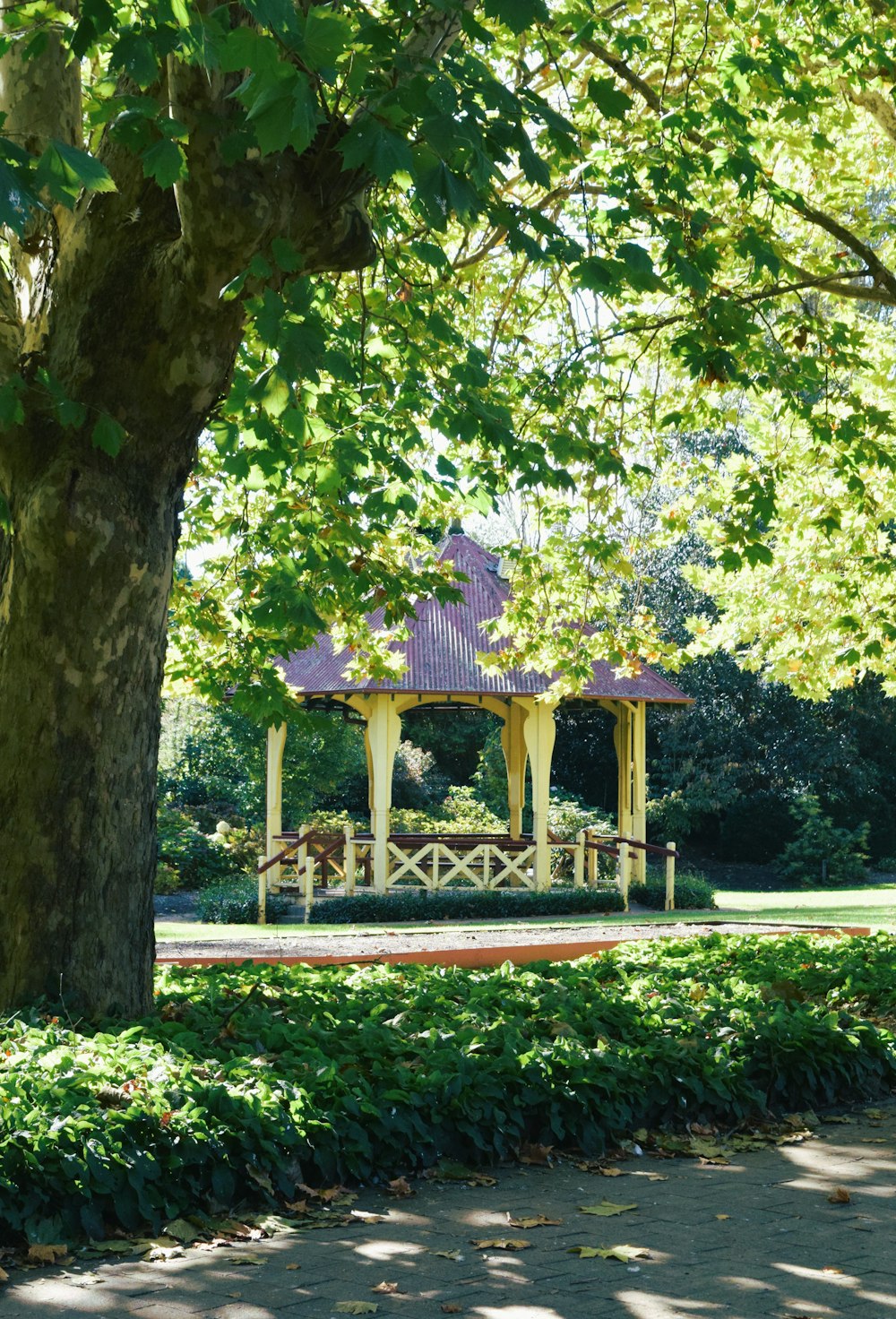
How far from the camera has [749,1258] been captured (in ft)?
14.4

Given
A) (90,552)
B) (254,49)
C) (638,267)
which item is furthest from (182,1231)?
(638,267)

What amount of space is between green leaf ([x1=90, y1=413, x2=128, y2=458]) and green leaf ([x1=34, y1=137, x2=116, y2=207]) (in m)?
2.23

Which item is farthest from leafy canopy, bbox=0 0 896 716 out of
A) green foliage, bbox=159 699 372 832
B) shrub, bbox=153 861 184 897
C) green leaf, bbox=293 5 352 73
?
green foliage, bbox=159 699 372 832

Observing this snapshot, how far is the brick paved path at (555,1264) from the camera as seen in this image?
153 inches

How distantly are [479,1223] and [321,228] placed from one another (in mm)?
4389

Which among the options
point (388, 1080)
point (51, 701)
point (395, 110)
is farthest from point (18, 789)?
point (395, 110)

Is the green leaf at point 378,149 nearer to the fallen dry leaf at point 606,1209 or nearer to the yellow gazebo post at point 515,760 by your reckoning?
the fallen dry leaf at point 606,1209

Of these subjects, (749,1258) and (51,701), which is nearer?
(749,1258)

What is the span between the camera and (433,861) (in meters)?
21.3

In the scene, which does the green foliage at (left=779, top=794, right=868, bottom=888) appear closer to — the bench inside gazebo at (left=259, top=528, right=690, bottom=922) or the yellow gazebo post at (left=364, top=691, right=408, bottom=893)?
the bench inside gazebo at (left=259, top=528, right=690, bottom=922)

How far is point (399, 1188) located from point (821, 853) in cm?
3052

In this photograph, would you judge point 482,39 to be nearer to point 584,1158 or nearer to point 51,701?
point 51,701

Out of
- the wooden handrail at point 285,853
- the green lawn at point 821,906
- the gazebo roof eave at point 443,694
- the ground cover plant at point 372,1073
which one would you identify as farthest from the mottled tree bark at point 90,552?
the wooden handrail at point 285,853

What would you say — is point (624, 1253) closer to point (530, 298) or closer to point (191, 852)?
point (530, 298)
